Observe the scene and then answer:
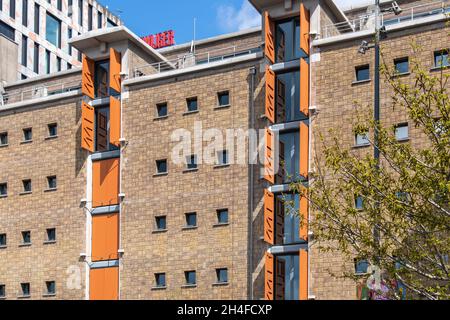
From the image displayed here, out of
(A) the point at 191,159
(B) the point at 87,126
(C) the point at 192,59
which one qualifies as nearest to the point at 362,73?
(A) the point at 191,159

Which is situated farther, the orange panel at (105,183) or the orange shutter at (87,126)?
the orange shutter at (87,126)

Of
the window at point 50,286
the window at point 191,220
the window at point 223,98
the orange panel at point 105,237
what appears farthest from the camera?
the window at point 50,286

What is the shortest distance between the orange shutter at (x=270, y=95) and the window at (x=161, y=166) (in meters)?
6.19

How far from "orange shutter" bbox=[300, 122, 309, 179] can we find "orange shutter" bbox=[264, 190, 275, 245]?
1843 millimetres

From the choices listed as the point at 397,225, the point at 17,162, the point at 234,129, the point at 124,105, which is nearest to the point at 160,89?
the point at 124,105

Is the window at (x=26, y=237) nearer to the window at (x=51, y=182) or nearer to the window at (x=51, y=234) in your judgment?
the window at (x=51, y=234)

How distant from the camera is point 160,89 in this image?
47969 millimetres

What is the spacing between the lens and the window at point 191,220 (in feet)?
148

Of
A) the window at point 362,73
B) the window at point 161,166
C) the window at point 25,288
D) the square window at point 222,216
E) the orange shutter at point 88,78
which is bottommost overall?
the window at point 25,288

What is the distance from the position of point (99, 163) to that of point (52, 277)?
6.24 meters

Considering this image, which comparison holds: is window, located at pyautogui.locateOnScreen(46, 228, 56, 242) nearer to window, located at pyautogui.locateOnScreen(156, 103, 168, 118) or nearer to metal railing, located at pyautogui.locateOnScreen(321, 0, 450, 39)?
window, located at pyautogui.locateOnScreen(156, 103, 168, 118)

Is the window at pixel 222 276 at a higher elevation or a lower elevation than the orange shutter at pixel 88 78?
lower

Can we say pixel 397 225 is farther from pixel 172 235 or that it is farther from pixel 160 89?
pixel 160 89

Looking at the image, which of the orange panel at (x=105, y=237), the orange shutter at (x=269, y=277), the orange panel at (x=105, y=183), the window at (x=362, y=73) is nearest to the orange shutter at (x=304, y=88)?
the window at (x=362, y=73)
